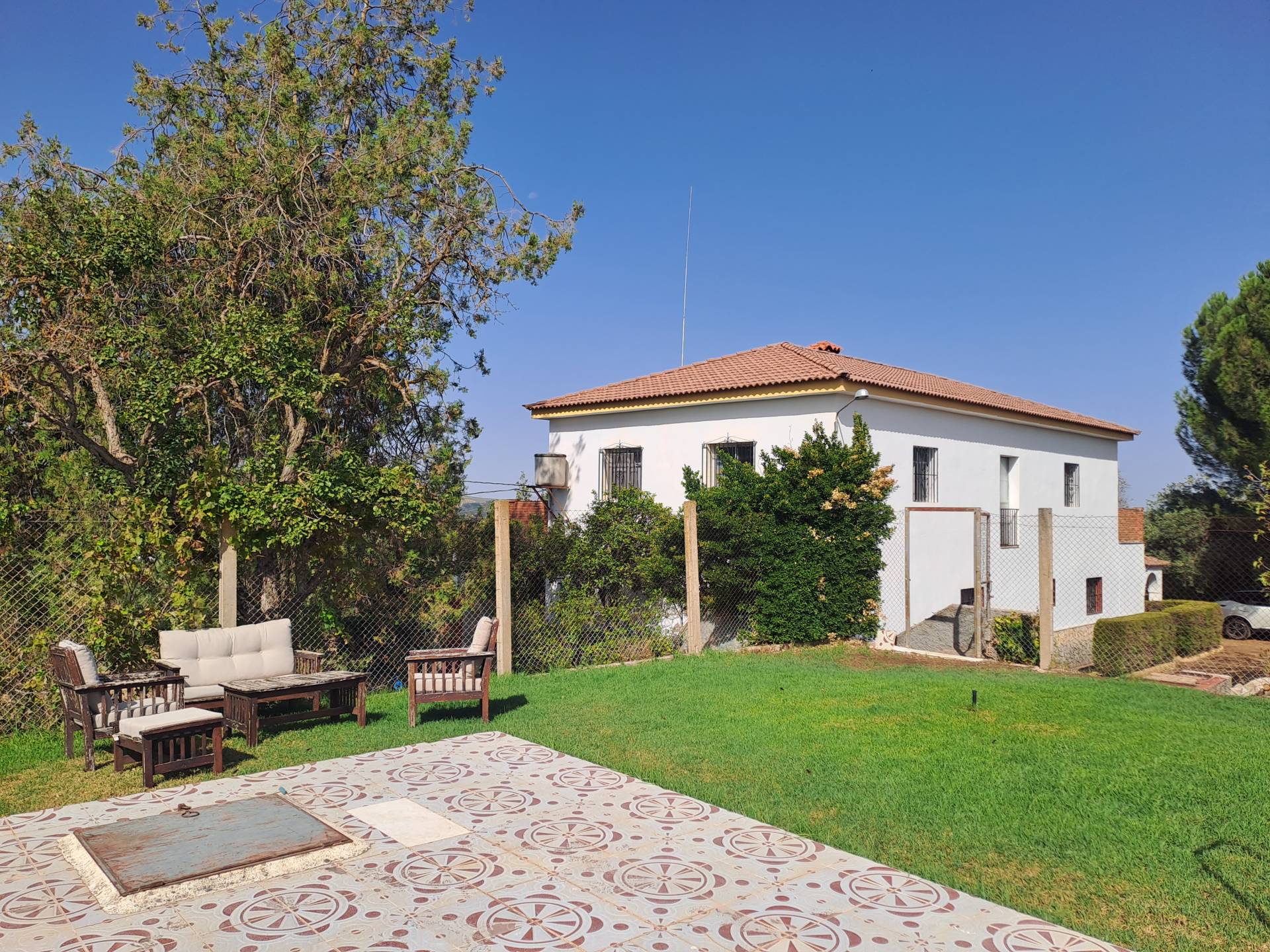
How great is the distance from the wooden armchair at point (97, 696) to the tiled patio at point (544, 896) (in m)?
1.10

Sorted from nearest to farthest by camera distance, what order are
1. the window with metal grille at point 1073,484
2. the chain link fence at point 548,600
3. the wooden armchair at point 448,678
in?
the chain link fence at point 548,600
the wooden armchair at point 448,678
the window with metal grille at point 1073,484

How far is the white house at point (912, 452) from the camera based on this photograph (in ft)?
50.8

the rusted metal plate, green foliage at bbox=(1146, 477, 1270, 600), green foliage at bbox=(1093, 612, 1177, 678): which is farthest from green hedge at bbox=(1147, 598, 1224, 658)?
the rusted metal plate

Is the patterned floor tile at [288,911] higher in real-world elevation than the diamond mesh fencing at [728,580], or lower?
lower

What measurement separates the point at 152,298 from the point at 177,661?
500 cm

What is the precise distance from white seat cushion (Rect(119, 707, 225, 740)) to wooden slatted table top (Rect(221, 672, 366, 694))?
2.54ft

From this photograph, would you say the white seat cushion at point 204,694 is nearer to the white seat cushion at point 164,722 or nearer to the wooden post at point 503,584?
the white seat cushion at point 164,722

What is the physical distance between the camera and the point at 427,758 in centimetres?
660

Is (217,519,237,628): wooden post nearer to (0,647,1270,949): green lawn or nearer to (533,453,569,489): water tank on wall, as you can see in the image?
(0,647,1270,949): green lawn

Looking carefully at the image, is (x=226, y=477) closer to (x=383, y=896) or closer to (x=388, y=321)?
(x=388, y=321)

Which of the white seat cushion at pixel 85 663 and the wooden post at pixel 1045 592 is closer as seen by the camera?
the white seat cushion at pixel 85 663

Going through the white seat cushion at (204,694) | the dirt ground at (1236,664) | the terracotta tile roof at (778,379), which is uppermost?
the terracotta tile roof at (778,379)

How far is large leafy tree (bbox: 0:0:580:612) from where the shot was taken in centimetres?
872

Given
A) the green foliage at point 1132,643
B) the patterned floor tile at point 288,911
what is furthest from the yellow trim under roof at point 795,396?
the patterned floor tile at point 288,911
